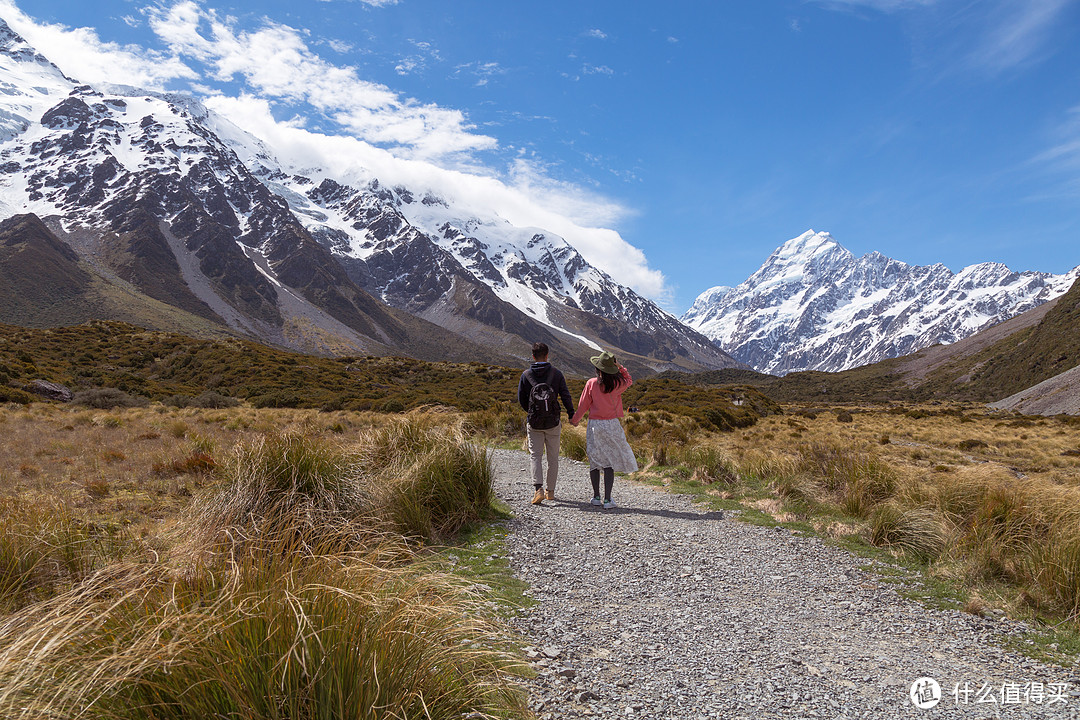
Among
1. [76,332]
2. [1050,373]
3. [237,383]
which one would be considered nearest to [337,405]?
[237,383]

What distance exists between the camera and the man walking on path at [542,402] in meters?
8.27

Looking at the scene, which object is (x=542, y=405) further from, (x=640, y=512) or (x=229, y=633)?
(x=229, y=633)

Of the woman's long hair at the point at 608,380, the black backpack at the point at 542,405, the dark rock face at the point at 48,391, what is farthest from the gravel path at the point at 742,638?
the dark rock face at the point at 48,391

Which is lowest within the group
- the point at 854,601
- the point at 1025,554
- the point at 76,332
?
the point at 854,601

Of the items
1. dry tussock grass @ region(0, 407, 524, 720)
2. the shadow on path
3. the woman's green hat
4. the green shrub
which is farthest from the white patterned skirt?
dry tussock grass @ region(0, 407, 524, 720)

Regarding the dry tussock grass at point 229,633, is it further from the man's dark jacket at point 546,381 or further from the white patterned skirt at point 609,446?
the white patterned skirt at point 609,446

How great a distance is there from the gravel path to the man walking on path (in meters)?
1.75

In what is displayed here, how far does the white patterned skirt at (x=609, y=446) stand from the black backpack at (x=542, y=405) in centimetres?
67

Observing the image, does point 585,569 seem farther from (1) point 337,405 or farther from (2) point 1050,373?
(2) point 1050,373

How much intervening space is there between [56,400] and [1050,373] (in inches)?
4492

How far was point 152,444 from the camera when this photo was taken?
552 inches
